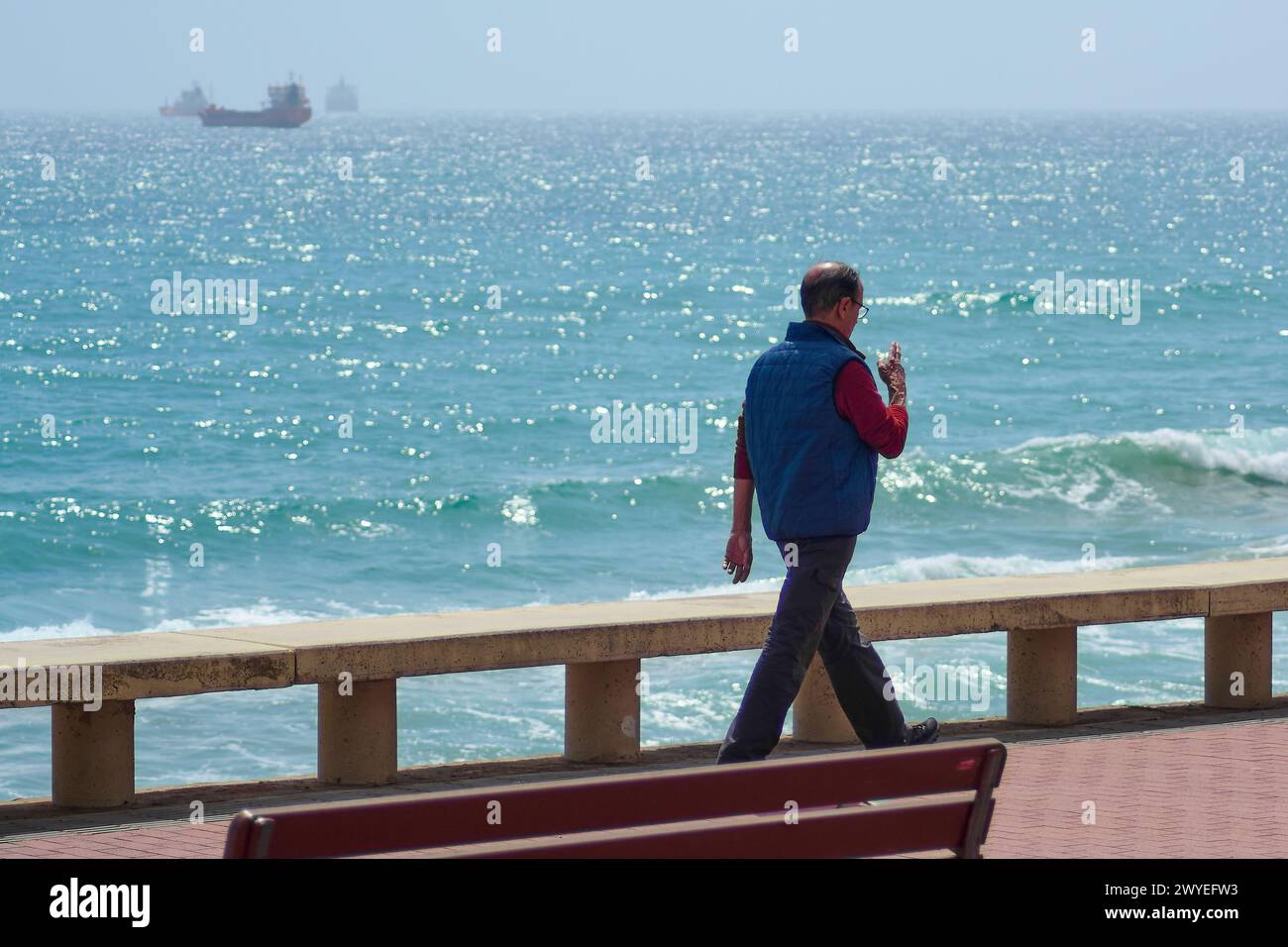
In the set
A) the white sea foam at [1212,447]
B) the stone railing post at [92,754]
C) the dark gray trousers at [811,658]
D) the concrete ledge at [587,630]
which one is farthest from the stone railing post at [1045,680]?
the white sea foam at [1212,447]

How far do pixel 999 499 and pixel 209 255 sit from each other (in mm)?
38253

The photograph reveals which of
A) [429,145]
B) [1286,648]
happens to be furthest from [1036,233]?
[429,145]

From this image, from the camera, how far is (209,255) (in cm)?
5734

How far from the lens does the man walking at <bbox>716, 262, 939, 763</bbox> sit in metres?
5.81

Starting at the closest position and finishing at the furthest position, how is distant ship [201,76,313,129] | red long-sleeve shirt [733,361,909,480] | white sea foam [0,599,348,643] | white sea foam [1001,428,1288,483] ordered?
red long-sleeve shirt [733,361,909,480] → white sea foam [0,599,348,643] → white sea foam [1001,428,1288,483] → distant ship [201,76,313,129]

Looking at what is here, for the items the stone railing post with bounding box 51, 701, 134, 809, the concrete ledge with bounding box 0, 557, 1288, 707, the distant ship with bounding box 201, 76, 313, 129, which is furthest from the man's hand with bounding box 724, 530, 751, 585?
the distant ship with bounding box 201, 76, 313, 129

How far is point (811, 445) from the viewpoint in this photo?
584 cm

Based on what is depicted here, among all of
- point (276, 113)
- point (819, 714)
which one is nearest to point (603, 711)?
point (819, 714)

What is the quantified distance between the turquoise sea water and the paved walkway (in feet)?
16.3

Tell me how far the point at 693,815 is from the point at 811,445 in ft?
6.56

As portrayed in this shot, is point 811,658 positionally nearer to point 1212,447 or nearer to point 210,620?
point 210,620

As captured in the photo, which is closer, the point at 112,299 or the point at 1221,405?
the point at 1221,405

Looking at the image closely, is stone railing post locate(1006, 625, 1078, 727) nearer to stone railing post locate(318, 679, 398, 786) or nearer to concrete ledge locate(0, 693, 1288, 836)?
concrete ledge locate(0, 693, 1288, 836)
